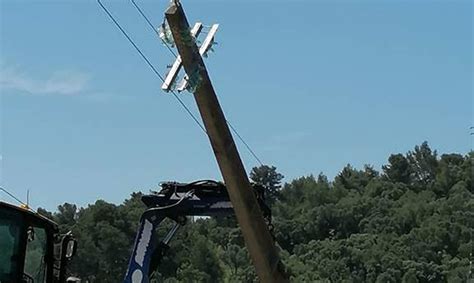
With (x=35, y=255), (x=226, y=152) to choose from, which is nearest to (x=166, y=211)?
(x=35, y=255)

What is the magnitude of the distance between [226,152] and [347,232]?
96.9 m

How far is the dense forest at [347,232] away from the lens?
49.7m

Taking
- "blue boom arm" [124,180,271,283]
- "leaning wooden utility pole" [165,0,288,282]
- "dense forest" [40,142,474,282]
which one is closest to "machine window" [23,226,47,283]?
"leaning wooden utility pole" [165,0,288,282]

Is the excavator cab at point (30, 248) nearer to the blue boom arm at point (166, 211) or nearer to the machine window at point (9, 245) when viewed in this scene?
the machine window at point (9, 245)

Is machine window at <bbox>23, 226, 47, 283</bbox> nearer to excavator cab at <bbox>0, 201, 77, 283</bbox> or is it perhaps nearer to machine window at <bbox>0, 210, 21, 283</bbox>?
excavator cab at <bbox>0, 201, 77, 283</bbox>

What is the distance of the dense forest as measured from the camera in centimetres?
4972

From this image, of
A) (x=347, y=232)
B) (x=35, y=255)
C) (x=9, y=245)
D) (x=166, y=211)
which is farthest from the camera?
(x=347, y=232)

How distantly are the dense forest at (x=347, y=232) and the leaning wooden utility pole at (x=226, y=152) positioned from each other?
1152 inches

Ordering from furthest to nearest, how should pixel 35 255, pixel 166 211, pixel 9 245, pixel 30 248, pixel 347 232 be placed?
pixel 347 232 → pixel 166 211 → pixel 35 255 → pixel 30 248 → pixel 9 245

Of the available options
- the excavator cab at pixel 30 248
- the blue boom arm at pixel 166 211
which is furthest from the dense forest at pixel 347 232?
the excavator cab at pixel 30 248

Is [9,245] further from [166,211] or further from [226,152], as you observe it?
[166,211]

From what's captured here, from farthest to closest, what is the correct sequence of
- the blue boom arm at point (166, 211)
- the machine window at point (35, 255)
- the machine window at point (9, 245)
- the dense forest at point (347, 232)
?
the dense forest at point (347, 232) → the blue boom arm at point (166, 211) → the machine window at point (35, 255) → the machine window at point (9, 245)

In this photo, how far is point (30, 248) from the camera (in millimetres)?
8336

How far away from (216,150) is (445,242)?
75.5 m
